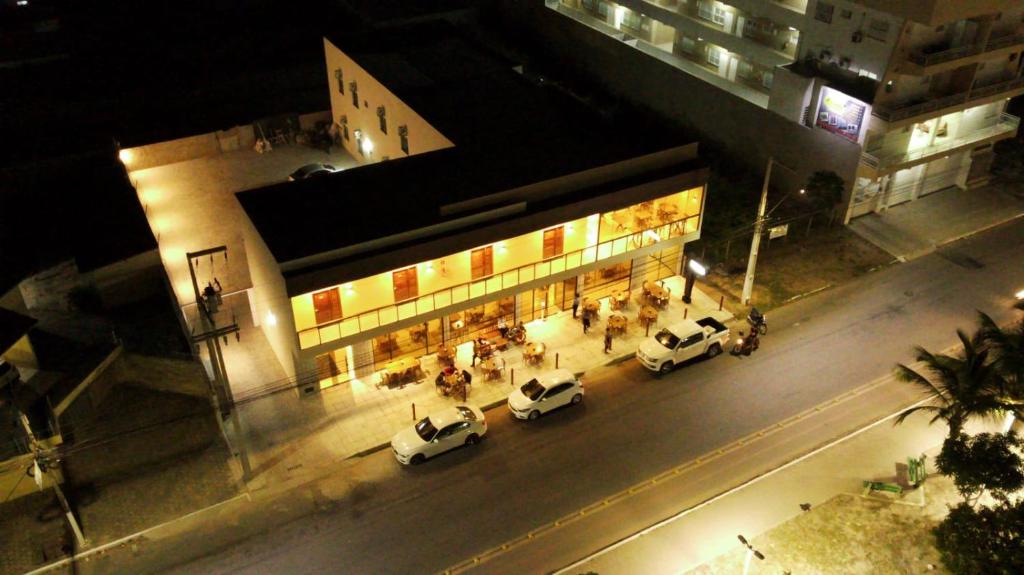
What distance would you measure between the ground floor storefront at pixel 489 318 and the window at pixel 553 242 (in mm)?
1436

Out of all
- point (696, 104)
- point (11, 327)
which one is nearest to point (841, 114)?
point (696, 104)

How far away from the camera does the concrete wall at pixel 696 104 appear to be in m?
48.2

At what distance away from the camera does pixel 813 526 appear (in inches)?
1151

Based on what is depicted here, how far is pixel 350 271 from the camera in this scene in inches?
1262

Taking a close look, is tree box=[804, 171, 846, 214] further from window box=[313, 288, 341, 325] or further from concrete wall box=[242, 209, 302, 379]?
concrete wall box=[242, 209, 302, 379]

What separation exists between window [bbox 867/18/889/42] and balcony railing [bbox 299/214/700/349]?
15.0 m

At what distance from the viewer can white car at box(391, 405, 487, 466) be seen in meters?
31.8

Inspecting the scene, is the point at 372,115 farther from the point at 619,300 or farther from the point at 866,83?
the point at 866,83

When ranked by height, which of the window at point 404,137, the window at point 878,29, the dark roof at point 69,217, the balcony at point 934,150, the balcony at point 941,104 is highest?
the window at point 878,29

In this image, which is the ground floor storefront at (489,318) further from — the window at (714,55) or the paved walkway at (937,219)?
the window at (714,55)

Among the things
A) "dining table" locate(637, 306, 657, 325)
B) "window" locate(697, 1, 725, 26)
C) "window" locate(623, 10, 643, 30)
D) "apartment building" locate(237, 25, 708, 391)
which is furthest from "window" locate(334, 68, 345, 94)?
"window" locate(697, 1, 725, 26)

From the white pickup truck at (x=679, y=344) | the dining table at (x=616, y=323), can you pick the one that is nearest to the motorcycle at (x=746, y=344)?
the white pickup truck at (x=679, y=344)

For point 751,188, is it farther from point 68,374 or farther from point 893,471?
point 68,374

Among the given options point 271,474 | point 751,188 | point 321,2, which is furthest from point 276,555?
point 321,2
